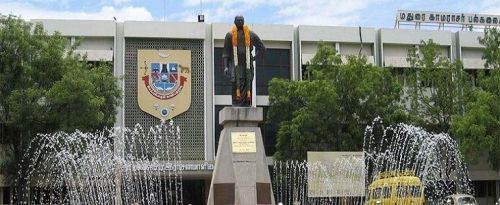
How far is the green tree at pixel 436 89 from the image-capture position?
32781 mm

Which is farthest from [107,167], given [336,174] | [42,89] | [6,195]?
[336,174]

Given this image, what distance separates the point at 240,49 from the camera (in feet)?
51.8

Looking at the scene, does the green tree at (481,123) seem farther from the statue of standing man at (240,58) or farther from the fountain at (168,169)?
the statue of standing man at (240,58)

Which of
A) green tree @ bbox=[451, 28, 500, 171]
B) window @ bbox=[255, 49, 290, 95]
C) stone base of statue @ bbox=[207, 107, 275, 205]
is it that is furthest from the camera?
window @ bbox=[255, 49, 290, 95]

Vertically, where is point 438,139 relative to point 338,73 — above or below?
below

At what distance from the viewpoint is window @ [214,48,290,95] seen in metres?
35.7

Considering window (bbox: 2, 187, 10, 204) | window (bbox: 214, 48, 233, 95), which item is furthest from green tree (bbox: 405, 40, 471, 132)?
window (bbox: 2, 187, 10, 204)

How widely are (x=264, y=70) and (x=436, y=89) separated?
840 cm

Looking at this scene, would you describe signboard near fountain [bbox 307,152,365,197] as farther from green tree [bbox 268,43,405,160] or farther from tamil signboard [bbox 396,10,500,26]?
tamil signboard [bbox 396,10,500,26]

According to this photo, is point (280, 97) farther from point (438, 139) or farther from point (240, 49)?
point (240, 49)

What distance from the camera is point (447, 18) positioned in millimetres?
38875

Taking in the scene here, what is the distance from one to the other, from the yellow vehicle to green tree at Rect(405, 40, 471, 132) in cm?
614

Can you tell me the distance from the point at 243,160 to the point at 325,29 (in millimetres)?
22465

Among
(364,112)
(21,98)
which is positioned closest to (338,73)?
(364,112)
